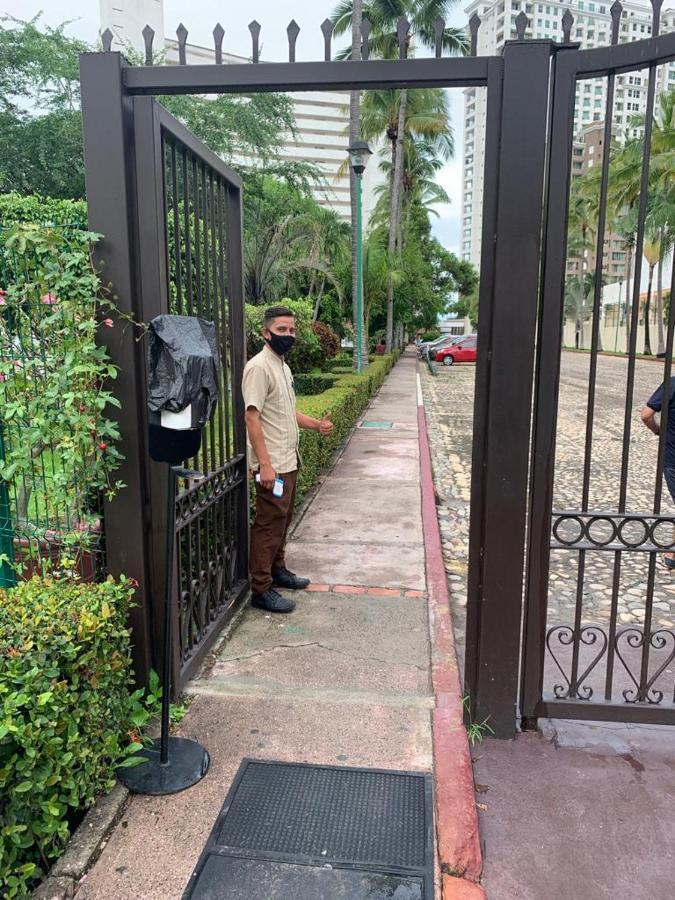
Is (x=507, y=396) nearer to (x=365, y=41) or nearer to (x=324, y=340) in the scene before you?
(x=365, y=41)

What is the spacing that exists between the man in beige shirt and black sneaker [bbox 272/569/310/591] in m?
0.35

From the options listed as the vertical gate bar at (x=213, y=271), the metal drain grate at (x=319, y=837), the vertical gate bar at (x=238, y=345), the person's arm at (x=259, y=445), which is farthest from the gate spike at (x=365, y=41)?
the metal drain grate at (x=319, y=837)

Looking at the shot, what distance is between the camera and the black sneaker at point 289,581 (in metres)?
4.95

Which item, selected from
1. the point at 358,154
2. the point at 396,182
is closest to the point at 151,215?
the point at 358,154

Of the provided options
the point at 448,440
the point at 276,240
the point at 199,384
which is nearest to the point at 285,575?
the point at 199,384

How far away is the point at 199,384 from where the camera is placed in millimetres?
2629

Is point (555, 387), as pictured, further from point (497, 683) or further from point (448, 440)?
point (448, 440)

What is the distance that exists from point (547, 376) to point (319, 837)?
205 cm

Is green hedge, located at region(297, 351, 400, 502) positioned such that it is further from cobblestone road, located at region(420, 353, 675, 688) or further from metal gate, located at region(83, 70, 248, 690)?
metal gate, located at region(83, 70, 248, 690)

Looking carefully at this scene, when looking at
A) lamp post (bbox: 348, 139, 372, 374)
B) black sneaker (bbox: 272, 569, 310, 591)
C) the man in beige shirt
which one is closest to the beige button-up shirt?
the man in beige shirt

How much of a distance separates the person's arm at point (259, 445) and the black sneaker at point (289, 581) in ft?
3.42

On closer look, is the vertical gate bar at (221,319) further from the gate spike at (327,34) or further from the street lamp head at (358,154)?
the street lamp head at (358,154)

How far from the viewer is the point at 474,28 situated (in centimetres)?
272

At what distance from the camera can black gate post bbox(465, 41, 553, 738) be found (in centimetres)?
277
